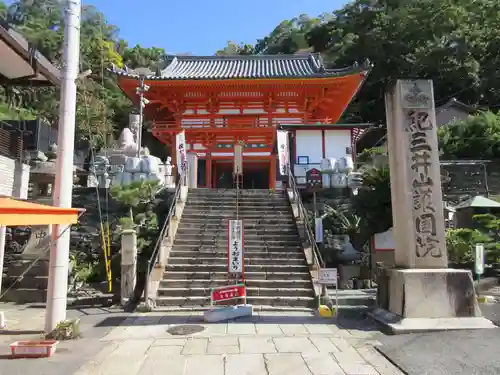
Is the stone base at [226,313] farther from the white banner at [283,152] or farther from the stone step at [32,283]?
the white banner at [283,152]

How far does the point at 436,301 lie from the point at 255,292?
14.1 feet

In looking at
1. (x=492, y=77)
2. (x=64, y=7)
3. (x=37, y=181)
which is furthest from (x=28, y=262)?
(x=492, y=77)

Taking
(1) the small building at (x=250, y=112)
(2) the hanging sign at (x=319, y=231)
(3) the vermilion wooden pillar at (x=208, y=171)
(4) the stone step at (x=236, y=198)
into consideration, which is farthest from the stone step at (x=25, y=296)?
(3) the vermilion wooden pillar at (x=208, y=171)

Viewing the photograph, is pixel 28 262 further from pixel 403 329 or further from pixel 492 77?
pixel 492 77

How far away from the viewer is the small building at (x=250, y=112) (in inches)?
756

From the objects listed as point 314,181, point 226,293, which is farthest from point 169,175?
point 226,293

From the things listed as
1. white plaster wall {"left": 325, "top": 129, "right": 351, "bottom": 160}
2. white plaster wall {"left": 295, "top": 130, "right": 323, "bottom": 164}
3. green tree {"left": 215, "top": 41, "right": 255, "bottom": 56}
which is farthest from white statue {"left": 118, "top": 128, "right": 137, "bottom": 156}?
green tree {"left": 215, "top": 41, "right": 255, "bottom": 56}

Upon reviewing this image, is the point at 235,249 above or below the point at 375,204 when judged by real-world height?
below

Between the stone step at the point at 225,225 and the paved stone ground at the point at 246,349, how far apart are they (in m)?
5.03

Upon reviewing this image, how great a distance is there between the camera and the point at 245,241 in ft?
40.5

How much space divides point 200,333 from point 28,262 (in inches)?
305

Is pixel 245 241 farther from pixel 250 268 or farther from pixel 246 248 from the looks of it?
pixel 250 268

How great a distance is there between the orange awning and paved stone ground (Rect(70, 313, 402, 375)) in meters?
2.12

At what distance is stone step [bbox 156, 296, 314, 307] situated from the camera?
9508 millimetres
